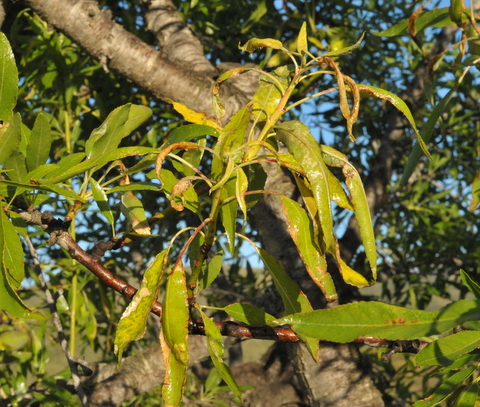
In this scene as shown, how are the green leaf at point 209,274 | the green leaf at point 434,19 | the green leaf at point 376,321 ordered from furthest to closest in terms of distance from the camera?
the green leaf at point 434,19, the green leaf at point 209,274, the green leaf at point 376,321

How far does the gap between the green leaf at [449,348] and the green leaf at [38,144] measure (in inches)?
Answer: 18.5

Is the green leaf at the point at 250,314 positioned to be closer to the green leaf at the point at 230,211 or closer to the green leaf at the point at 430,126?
the green leaf at the point at 230,211

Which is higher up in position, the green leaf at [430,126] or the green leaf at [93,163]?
the green leaf at [430,126]

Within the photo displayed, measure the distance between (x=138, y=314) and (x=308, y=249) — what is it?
18 centimetres

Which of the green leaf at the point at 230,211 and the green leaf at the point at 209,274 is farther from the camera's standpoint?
the green leaf at the point at 209,274

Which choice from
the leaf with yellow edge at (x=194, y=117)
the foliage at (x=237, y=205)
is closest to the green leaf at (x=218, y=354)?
the foliage at (x=237, y=205)

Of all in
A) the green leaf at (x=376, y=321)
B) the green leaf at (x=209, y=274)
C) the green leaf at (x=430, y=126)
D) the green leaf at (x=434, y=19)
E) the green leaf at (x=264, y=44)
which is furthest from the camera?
the green leaf at (x=434, y=19)

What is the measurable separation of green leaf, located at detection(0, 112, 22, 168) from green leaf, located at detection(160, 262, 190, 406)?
0.22 metres

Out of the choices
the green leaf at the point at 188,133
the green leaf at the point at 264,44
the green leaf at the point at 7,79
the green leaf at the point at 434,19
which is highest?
the green leaf at the point at 434,19

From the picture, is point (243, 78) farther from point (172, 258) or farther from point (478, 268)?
point (478, 268)

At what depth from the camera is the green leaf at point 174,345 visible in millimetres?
507

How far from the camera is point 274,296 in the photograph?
54.7 inches

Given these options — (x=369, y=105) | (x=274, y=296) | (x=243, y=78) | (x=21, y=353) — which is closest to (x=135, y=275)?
(x=21, y=353)

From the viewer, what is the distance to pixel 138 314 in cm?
51
